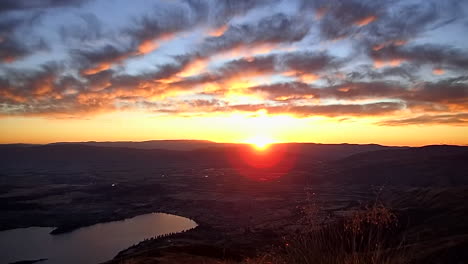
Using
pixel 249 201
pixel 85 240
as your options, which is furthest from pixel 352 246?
pixel 249 201

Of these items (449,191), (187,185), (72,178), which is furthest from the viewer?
(72,178)

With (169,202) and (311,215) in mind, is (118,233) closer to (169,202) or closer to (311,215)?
(169,202)

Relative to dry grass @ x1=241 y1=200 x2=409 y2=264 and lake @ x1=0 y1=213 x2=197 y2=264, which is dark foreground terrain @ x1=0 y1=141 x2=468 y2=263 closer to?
lake @ x1=0 y1=213 x2=197 y2=264

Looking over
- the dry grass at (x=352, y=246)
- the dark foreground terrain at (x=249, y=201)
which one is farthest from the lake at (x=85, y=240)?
the dry grass at (x=352, y=246)

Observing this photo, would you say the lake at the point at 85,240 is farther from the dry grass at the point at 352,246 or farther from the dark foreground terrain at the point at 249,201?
the dry grass at the point at 352,246

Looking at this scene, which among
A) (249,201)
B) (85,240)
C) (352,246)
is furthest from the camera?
(249,201)

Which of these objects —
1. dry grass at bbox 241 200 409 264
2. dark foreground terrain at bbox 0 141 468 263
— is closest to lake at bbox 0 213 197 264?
dark foreground terrain at bbox 0 141 468 263

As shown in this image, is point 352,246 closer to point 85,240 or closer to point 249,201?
point 85,240

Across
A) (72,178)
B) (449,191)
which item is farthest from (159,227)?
(72,178)

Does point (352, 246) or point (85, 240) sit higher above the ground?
point (352, 246)
